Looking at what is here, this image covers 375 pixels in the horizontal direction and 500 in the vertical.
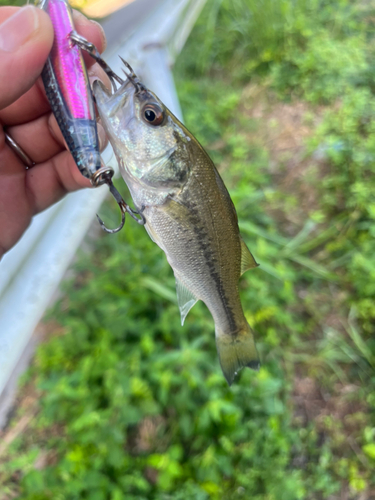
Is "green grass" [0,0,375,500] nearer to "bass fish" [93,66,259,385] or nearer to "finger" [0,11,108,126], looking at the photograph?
"bass fish" [93,66,259,385]

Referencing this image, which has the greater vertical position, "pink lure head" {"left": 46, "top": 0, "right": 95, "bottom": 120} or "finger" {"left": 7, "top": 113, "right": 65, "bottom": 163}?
"pink lure head" {"left": 46, "top": 0, "right": 95, "bottom": 120}

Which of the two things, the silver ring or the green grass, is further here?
the green grass

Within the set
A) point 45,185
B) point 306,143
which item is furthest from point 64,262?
point 306,143

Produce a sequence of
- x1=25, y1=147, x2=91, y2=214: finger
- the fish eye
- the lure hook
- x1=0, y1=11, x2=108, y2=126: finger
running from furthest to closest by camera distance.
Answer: x1=25, y1=147, x2=91, y2=214: finger → x1=0, y1=11, x2=108, y2=126: finger → the fish eye → the lure hook

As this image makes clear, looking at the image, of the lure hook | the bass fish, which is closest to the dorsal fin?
the bass fish

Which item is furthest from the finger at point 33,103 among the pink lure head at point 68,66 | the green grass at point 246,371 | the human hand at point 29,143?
the green grass at point 246,371

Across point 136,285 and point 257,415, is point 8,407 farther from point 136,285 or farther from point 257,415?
point 257,415
